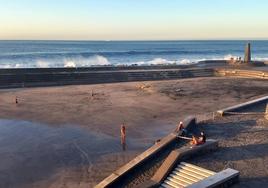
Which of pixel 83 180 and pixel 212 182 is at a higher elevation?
pixel 212 182

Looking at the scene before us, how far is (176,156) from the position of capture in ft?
41.0

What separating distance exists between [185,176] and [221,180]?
1.65 m

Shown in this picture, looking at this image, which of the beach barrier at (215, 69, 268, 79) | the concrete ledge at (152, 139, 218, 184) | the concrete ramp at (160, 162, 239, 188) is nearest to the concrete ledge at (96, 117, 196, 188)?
the concrete ledge at (152, 139, 218, 184)

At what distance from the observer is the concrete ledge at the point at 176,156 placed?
1202 cm

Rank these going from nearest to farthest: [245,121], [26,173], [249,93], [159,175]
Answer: [159,175] → [26,173] → [245,121] → [249,93]

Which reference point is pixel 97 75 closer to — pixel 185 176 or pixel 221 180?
pixel 185 176

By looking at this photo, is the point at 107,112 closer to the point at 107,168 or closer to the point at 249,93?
the point at 107,168

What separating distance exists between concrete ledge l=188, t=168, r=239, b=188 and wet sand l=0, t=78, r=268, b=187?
416 cm

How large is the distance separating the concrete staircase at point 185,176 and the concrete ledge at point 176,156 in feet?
0.60

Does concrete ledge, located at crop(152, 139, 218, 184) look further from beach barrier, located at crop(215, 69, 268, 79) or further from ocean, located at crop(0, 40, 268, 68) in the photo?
ocean, located at crop(0, 40, 268, 68)

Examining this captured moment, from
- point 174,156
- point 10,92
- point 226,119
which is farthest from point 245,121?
point 10,92

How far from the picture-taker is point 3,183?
42.3ft

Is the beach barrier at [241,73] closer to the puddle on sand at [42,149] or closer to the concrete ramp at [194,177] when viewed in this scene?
the puddle on sand at [42,149]

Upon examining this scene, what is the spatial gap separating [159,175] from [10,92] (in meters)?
22.6
